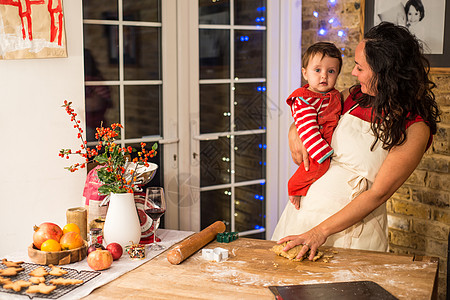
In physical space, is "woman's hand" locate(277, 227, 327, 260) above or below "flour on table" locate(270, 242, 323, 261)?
above

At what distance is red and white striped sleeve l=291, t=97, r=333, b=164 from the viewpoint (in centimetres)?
252

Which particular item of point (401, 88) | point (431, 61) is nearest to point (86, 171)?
point (401, 88)

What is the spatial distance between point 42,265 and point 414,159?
149 cm

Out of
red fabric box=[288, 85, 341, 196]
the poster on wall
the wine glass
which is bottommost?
the wine glass

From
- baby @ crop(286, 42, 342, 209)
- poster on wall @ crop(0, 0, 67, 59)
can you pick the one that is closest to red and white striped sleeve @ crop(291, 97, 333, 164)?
baby @ crop(286, 42, 342, 209)

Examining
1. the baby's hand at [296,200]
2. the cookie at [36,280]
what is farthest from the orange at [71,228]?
the baby's hand at [296,200]

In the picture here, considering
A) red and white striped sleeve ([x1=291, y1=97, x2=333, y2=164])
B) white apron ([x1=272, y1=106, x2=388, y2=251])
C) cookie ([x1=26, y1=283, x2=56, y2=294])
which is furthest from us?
red and white striped sleeve ([x1=291, y1=97, x2=333, y2=164])

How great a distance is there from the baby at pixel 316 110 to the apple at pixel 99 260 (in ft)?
3.22

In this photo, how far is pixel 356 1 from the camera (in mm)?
3676

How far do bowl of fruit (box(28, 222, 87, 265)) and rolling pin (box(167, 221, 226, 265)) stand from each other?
1.14 feet

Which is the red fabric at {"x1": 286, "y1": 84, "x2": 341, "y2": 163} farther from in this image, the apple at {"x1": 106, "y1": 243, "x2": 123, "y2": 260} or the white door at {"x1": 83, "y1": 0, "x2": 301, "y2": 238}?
the white door at {"x1": 83, "y1": 0, "x2": 301, "y2": 238}

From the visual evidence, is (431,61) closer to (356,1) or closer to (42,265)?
(356,1)

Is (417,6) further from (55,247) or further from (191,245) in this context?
(55,247)

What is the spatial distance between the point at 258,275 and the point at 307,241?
0.97ft
